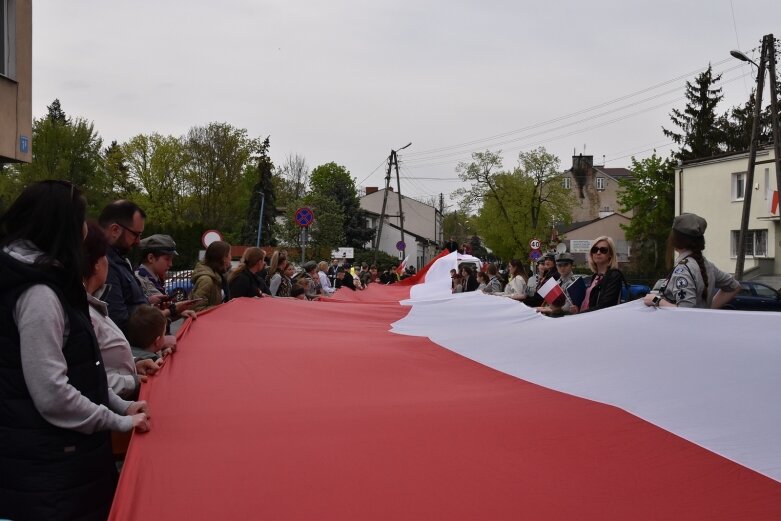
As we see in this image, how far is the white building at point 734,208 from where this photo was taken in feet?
126

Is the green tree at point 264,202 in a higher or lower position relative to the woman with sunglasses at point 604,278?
higher

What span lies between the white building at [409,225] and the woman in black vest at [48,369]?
8261 centimetres

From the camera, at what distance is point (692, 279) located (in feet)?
15.1

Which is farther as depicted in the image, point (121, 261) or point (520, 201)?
point (520, 201)

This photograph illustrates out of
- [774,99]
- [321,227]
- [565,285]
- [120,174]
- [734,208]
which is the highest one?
[120,174]

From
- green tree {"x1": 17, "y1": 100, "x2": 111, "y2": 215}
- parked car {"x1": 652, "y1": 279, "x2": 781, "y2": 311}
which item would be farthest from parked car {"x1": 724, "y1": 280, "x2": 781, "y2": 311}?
green tree {"x1": 17, "y1": 100, "x2": 111, "y2": 215}

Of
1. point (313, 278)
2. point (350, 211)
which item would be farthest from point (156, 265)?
point (350, 211)

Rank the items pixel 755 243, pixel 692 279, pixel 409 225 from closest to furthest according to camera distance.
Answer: pixel 692 279 → pixel 755 243 → pixel 409 225

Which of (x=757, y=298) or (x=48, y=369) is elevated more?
(x=48, y=369)

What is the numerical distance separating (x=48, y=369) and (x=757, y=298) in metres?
26.1

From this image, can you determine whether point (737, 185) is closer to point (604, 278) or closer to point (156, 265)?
point (604, 278)

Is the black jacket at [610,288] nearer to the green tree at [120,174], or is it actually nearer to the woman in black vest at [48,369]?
the woman in black vest at [48,369]

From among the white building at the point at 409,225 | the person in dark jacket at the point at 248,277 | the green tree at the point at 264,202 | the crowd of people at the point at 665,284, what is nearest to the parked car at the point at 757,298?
the crowd of people at the point at 665,284

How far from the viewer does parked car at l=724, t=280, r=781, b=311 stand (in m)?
24.4
